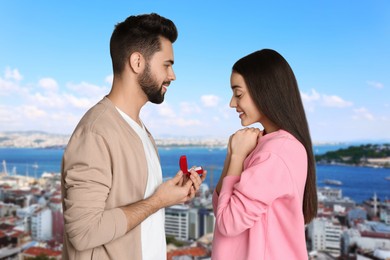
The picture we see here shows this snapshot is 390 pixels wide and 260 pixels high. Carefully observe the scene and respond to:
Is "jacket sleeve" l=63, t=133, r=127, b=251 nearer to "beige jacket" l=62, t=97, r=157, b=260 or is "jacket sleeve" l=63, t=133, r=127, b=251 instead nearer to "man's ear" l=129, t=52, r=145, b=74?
"beige jacket" l=62, t=97, r=157, b=260

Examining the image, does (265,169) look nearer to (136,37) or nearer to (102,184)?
(102,184)

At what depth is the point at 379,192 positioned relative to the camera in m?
5.05

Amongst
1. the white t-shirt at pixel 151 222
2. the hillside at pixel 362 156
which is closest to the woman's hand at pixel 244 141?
the white t-shirt at pixel 151 222

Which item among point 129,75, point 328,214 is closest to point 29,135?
point 328,214

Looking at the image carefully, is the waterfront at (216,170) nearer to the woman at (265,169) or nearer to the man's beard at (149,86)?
the man's beard at (149,86)

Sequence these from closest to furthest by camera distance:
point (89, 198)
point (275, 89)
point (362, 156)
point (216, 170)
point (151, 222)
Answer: point (89, 198), point (275, 89), point (151, 222), point (216, 170), point (362, 156)

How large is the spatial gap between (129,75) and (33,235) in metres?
4.85

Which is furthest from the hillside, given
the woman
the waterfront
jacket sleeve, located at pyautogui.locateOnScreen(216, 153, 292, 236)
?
jacket sleeve, located at pyautogui.locateOnScreen(216, 153, 292, 236)

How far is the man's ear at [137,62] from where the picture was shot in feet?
4.26

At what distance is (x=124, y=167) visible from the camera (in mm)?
1218

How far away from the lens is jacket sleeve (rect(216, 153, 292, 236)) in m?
1.12

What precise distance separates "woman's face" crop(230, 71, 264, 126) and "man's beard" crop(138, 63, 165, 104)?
0.25 meters

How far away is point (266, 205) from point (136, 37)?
0.66 metres

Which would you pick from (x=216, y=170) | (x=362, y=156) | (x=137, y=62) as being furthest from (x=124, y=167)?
(x=362, y=156)
